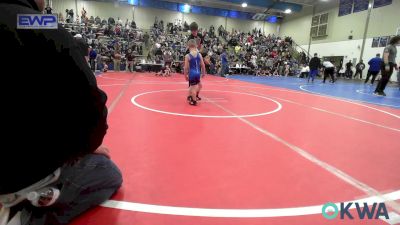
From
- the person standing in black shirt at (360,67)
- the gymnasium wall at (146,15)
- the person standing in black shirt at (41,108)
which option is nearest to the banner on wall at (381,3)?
the person standing in black shirt at (360,67)

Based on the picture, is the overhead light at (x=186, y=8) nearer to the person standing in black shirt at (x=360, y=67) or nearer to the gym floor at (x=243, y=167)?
the person standing in black shirt at (x=360, y=67)

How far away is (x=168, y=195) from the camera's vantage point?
1.96 metres

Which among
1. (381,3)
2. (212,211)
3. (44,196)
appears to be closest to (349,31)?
(381,3)

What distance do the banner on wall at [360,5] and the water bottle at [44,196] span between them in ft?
82.5

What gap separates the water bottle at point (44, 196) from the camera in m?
1.36

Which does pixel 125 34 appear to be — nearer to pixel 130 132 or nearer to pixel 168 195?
pixel 130 132

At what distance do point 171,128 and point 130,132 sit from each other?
0.56 metres

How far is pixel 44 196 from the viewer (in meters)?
1.40

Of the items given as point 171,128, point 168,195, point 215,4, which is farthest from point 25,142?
point 215,4

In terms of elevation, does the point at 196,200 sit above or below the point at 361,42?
below

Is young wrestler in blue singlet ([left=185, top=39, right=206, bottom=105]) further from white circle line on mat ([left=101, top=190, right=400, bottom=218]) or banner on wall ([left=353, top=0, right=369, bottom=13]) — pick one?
banner on wall ([left=353, top=0, right=369, bottom=13])

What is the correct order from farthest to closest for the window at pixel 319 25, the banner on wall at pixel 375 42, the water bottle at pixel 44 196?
the window at pixel 319 25
the banner on wall at pixel 375 42
the water bottle at pixel 44 196

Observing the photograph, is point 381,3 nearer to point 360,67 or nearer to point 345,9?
point 345,9

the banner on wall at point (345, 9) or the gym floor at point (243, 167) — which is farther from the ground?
the banner on wall at point (345, 9)
